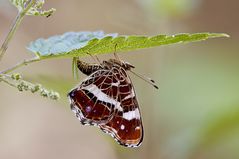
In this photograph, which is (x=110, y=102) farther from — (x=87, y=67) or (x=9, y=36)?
(x=9, y=36)

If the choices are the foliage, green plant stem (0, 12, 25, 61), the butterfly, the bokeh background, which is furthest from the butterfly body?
green plant stem (0, 12, 25, 61)

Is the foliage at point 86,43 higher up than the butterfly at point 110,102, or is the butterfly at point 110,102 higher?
the butterfly at point 110,102

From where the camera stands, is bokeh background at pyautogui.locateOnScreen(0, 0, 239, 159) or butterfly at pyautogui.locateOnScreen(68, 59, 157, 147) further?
bokeh background at pyautogui.locateOnScreen(0, 0, 239, 159)

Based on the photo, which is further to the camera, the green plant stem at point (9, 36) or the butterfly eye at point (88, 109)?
the butterfly eye at point (88, 109)

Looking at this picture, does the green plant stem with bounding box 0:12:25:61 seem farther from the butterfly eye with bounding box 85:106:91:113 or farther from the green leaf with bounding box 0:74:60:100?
the butterfly eye with bounding box 85:106:91:113

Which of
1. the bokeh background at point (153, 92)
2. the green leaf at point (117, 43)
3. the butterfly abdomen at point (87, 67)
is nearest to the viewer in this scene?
the green leaf at point (117, 43)

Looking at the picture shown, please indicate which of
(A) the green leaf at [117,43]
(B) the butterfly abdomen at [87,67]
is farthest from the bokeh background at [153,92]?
(A) the green leaf at [117,43]

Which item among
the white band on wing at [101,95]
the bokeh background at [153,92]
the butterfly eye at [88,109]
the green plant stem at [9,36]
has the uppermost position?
the bokeh background at [153,92]

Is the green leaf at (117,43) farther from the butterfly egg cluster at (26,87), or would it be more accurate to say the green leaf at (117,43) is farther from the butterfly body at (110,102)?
the butterfly body at (110,102)
